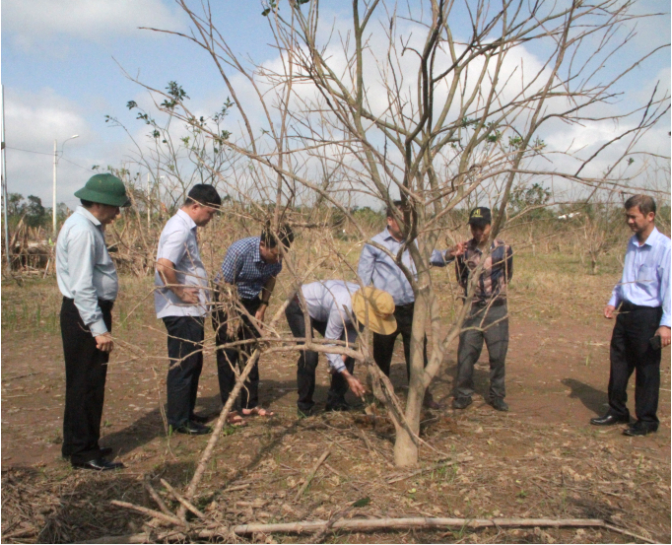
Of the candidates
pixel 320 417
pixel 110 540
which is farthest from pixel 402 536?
pixel 320 417

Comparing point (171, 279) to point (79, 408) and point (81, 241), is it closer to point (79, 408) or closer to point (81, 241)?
point (81, 241)

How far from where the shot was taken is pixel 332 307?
150 inches

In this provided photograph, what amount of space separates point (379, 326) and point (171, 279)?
1420 mm

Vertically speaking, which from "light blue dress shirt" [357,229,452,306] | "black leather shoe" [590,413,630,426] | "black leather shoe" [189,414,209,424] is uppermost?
"light blue dress shirt" [357,229,452,306]

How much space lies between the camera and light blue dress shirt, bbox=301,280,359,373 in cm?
370

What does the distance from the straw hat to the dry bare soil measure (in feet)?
2.26

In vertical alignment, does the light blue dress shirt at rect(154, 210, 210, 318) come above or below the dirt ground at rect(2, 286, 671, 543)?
above

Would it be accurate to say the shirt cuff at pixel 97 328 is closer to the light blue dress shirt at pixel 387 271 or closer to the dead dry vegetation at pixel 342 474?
the dead dry vegetation at pixel 342 474

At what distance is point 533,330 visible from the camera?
24.5 ft

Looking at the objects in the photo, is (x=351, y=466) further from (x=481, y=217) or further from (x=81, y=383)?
(x=481, y=217)

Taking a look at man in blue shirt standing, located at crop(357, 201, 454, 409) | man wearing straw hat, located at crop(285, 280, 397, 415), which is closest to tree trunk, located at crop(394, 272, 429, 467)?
man wearing straw hat, located at crop(285, 280, 397, 415)

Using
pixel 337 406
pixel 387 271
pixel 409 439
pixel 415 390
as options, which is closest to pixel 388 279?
pixel 387 271

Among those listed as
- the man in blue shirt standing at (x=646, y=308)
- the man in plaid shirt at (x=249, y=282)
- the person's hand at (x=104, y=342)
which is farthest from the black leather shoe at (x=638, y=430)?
the person's hand at (x=104, y=342)

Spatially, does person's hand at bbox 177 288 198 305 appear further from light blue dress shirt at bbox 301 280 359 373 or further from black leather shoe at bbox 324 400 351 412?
black leather shoe at bbox 324 400 351 412
